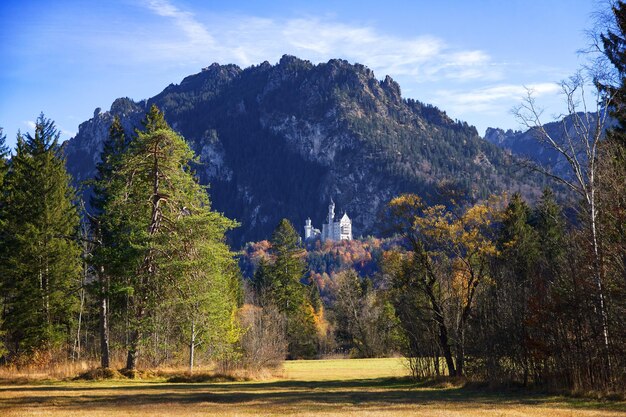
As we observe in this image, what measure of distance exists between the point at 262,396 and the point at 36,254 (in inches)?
709

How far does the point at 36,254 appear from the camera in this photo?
3350 centimetres

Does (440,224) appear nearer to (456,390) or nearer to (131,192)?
(456,390)

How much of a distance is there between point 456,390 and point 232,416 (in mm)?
11409

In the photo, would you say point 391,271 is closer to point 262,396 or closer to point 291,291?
point 262,396

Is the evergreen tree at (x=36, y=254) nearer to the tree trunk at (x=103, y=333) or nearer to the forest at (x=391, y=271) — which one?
the forest at (x=391, y=271)

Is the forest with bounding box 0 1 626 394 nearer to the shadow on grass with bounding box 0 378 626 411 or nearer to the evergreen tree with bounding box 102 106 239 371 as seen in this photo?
the evergreen tree with bounding box 102 106 239 371

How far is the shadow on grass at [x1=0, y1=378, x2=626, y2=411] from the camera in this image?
18656 millimetres

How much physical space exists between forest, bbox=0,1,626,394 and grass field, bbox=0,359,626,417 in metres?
2.53

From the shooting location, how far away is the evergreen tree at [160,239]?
2928 centimetres

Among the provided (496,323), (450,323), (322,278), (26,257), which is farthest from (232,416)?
(322,278)

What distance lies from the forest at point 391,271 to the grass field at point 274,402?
8.30 feet

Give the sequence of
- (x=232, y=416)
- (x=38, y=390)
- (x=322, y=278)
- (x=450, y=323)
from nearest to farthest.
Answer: (x=232, y=416) → (x=38, y=390) → (x=450, y=323) → (x=322, y=278)

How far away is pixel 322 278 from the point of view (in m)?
182

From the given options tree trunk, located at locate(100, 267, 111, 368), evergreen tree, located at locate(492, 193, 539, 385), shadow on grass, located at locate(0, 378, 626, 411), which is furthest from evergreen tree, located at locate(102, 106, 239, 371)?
evergreen tree, located at locate(492, 193, 539, 385)
